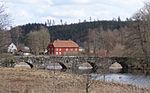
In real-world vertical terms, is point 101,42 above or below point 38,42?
below

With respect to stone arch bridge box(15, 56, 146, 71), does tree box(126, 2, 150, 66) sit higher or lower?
higher

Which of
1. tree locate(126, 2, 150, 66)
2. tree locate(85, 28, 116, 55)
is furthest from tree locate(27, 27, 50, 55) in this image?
tree locate(126, 2, 150, 66)

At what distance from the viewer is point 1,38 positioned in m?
49.2

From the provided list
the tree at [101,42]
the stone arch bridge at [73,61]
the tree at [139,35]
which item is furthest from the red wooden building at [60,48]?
the tree at [139,35]

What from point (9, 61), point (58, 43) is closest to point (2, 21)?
point (9, 61)

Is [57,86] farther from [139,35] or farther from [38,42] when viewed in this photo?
[38,42]

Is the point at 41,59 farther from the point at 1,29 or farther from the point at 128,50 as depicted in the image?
the point at 1,29

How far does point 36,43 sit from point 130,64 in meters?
65.6

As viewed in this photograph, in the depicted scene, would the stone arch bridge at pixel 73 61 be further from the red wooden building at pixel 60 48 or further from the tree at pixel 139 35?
the red wooden building at pixel 60 48

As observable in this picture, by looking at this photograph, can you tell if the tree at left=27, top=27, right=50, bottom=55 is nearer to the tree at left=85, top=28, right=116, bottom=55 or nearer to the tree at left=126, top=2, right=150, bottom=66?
the tree at left=85, top=28, right=116, bottom=55

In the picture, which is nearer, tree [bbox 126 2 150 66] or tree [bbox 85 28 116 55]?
tree [bbox 126 2 150 66]

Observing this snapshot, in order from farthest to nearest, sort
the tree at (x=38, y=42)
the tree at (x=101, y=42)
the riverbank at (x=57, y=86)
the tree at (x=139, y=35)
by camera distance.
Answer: the tree at (x=38, y=42) → the tree at (x=101, y=42) → the tree at (x=139, y=35) → the riverbank at (x=57, y=86)

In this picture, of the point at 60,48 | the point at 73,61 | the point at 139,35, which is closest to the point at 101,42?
the point at 60,48

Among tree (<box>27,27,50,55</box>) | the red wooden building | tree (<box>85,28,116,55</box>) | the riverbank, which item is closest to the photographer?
the riverbank
